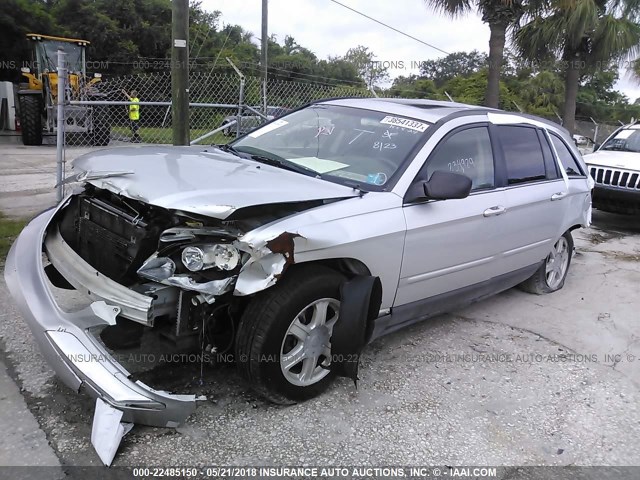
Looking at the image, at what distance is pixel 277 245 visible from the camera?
277cm

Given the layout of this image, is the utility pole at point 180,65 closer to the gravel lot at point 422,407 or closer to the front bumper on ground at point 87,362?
the gravel lot at point 422,407

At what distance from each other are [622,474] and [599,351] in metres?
1.59

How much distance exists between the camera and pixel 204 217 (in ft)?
9.50

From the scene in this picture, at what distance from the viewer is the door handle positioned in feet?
13.2

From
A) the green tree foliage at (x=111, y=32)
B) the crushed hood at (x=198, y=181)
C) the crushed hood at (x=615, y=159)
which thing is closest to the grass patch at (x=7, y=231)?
the crushed hood at (x=198, y=181)

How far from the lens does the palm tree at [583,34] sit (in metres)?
12.6

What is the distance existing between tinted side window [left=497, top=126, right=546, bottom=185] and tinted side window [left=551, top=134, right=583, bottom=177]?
408 mm

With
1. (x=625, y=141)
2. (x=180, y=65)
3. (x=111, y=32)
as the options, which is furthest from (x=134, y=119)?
(x=111, y=32)

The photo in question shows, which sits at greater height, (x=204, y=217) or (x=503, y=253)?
(x=204, y=217)

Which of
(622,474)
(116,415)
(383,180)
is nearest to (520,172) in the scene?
(383,180)

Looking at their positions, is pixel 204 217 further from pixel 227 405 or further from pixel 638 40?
pixel 638 40

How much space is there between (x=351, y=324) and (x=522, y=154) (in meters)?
2.53

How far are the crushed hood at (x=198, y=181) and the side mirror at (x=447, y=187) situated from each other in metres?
0.49

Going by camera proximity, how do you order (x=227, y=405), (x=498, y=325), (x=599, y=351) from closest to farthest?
1. (x=227, y=405)
2. (x=599, y=351)
3. (x=498, y=325)
